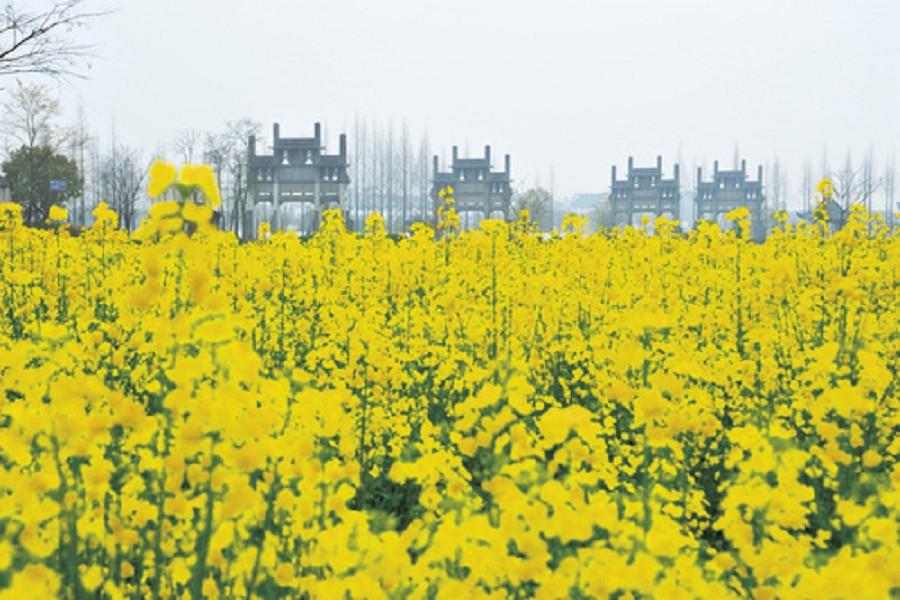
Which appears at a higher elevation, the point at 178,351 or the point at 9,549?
the point at 178,351

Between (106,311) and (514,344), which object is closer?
(514,344)

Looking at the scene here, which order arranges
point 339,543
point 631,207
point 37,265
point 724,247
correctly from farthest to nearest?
1. point 631,207
2. point 724,247
3. point 37,265
4. point 339,543

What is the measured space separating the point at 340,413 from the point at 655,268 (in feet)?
26.7

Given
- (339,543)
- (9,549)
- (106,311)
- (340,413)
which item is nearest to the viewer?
(9,549)

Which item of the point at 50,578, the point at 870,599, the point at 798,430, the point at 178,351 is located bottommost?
the point at 798,430

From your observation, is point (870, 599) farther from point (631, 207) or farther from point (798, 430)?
point (631, 207)

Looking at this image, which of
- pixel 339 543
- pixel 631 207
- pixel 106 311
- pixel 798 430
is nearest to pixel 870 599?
pixel 339 543

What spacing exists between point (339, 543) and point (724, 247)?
8833 mm

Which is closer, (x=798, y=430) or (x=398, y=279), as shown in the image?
(x=798, y=430)

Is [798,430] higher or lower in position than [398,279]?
lower

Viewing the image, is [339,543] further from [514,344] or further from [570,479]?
[514,344]

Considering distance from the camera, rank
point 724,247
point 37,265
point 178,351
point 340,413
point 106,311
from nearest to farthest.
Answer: point 178,351 < point 340,413 < point 106,311 < point 37,265 < point 724,247

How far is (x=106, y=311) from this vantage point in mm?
7090

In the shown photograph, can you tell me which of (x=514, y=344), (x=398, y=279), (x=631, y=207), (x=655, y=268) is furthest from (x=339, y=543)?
(x=631, y=207)
